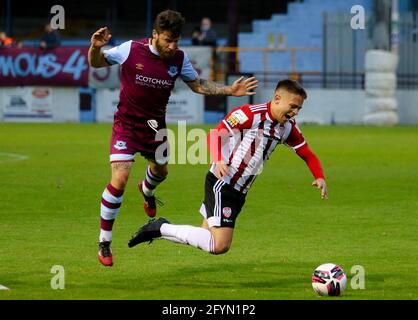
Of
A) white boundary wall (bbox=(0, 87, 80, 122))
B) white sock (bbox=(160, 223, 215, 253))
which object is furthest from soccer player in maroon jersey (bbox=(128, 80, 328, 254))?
white boundary wall (bbox=(0, 87, 80, 122))

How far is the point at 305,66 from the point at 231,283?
30.2 meters

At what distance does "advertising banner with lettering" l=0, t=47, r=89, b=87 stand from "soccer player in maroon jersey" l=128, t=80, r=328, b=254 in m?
24.6

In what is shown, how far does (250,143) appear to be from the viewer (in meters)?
9.82

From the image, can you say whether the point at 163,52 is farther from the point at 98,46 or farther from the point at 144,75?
the point at 98,46

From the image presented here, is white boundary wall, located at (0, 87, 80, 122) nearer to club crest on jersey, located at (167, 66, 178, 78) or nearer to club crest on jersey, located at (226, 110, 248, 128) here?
club crest on jersey, located at (167, 66, 178, 78)

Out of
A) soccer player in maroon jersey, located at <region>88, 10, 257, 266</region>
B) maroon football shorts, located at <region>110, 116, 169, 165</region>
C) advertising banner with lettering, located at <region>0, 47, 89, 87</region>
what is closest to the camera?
soccer player in maroon jersey, located at <region>88, 10, 257, 266</region>

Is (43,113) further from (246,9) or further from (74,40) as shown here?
(246,9)

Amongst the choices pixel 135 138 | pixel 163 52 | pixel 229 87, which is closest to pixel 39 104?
pixel 135 138

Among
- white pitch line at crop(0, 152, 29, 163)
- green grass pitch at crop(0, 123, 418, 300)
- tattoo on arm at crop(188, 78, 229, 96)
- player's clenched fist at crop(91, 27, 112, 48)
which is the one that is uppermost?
player's clenched fist at crop(91, 27, 112, 48)

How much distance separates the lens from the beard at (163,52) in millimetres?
10750

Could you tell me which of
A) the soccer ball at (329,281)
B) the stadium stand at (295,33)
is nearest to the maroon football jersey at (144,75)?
the soccer ball at (329,281)

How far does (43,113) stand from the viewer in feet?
113

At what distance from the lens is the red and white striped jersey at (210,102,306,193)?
973 centimetres

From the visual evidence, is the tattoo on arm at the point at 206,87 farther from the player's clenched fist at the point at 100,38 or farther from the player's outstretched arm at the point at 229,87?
the player's clenched fist at the point at 100,38
